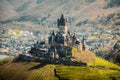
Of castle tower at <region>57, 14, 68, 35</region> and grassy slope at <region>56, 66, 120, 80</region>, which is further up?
castle tower at <region>57, 14, 68, 35</region>

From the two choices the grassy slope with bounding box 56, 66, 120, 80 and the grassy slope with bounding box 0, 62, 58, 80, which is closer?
the grassy slope with bounding box 56, 66, 120, 80

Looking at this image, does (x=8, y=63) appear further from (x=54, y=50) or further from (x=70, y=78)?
(x=70, y=78)

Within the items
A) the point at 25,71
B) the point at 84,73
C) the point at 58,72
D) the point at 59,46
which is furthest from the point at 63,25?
the point at 84,73

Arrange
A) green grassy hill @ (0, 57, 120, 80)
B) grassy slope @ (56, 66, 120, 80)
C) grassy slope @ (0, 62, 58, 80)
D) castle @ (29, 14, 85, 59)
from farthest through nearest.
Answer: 1. castle @ (29, 14, 85, 59)
2. grassy slope @ (0, 62, 58, 80)
3. green grassy hill @ (0, 57, 120, 80)
4. grassy slope @ (56, 66, 120, 80)

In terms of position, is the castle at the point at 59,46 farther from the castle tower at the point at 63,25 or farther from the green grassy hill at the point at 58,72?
the green grassy hill at the point at 58,72

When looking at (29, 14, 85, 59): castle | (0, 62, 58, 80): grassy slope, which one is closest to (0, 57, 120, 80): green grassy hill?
(0, 62, 58, 80): grassy slope

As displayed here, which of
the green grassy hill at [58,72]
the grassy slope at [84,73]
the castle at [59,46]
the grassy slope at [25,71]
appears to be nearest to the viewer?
the grassy slope at [84,73]

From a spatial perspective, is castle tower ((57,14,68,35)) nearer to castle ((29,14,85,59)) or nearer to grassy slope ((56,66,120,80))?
castle ((29,14,85,59))

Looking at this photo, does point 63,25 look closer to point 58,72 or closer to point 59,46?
point 59,46

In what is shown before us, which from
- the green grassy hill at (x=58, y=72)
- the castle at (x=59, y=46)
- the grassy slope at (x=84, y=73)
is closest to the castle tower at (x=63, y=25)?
the castle at (x=59, y=46)
